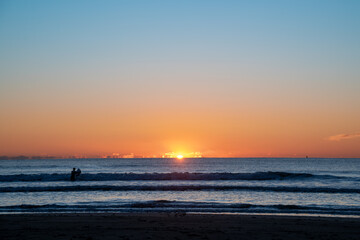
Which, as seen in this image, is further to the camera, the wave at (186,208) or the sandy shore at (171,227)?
the wave at (186,208)

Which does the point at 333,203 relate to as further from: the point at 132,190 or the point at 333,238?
the point at 132,190

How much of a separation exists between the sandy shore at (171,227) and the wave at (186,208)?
280cm

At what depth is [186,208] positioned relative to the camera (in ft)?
54.1

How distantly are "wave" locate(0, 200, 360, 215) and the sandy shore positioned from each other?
9.20 ft

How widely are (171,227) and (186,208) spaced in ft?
18.3

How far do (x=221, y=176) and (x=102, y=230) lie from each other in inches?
1259

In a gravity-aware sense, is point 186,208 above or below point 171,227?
below

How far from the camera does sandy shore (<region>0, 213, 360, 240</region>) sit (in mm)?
9805

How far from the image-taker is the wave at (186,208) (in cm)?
1581

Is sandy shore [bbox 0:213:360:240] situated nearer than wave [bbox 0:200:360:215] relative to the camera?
Yes

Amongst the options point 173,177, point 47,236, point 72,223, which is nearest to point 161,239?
point 47,236

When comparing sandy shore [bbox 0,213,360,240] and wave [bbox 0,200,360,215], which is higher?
sandy shore [bbox 0,213,360,240]

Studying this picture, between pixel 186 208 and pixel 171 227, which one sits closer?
pixel 171 227

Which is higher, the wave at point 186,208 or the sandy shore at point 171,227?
the sandy shore at point 171,227
